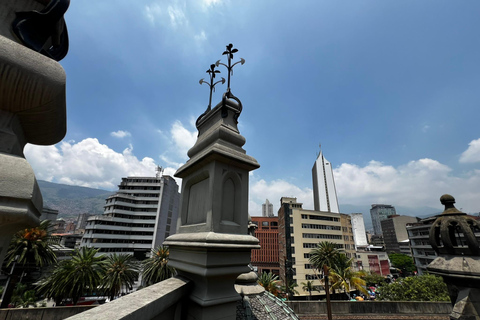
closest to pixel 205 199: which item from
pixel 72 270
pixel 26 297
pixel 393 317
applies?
pixel 393 317

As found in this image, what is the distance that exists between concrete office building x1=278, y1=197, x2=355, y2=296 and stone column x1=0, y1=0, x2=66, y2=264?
6272cm

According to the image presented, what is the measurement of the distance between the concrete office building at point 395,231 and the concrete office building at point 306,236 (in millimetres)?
65940

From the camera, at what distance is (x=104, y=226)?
195 ft

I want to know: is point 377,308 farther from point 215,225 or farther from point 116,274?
point 116,274

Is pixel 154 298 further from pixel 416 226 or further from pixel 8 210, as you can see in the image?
pixel 416 226

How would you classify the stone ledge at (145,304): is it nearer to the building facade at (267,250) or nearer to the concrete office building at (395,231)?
the building facade at (267,250)

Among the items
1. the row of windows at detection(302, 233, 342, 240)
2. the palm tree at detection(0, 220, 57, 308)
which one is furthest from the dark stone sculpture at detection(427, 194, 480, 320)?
the row of windows at detection(302, 233, 342, 240)

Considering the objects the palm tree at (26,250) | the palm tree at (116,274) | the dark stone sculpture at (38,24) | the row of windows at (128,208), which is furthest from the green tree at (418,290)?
the row of windows at (128,208)

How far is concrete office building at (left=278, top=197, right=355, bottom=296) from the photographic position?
5791cm

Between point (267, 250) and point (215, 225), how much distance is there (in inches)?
4148

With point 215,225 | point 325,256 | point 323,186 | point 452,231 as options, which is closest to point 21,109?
point 215,225

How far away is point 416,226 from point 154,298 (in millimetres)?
91023

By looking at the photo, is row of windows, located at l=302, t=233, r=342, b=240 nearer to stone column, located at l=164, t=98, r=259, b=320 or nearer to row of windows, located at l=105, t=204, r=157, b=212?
row of windows, located at l=105, t=204, r=157, b=212

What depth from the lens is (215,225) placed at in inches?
118
